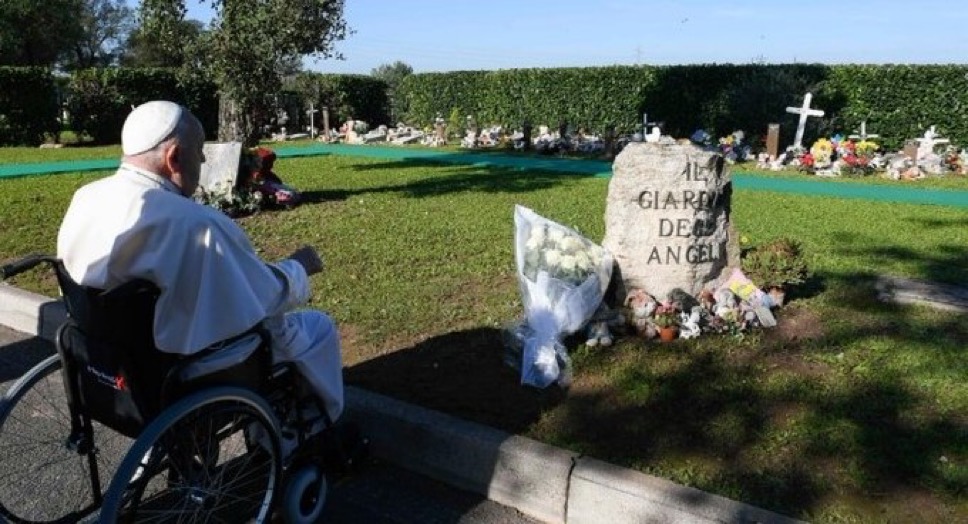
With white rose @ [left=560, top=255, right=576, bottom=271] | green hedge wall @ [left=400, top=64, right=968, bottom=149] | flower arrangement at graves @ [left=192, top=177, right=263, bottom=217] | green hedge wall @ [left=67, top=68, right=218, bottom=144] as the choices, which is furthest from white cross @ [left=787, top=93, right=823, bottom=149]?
green hedge wall @ [left=67, top=68, right=218, bottom=144]

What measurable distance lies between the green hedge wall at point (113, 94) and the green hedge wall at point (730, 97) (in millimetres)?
7338

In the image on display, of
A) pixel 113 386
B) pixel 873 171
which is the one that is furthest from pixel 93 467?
pixel 873 171

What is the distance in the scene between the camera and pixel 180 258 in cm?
231

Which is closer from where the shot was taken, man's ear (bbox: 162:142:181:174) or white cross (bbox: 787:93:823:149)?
man's ear (bbox: 162:142:181:174)

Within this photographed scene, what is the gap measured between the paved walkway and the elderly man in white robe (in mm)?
9970

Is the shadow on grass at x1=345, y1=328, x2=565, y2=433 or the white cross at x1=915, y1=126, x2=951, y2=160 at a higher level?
the shadow on grass at x1=345, y1=328, x2=565, y2=433

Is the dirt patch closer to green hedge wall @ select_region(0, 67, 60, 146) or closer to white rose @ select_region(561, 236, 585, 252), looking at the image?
white rose @ select_region(561, 236, 585, 252)

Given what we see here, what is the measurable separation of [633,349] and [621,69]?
1711 cm

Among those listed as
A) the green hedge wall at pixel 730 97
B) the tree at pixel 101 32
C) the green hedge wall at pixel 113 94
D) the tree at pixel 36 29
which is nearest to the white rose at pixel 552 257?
the green hedge wall at pixel 730 97

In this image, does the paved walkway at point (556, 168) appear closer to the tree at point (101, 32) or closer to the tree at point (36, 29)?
the tree at point (36, 29)

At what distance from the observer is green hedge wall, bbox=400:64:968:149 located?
16672 mm

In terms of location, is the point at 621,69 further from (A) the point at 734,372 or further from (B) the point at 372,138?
(A) the point at 734,372

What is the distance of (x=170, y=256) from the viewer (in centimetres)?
229

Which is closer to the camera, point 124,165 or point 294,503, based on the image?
point 124,165
